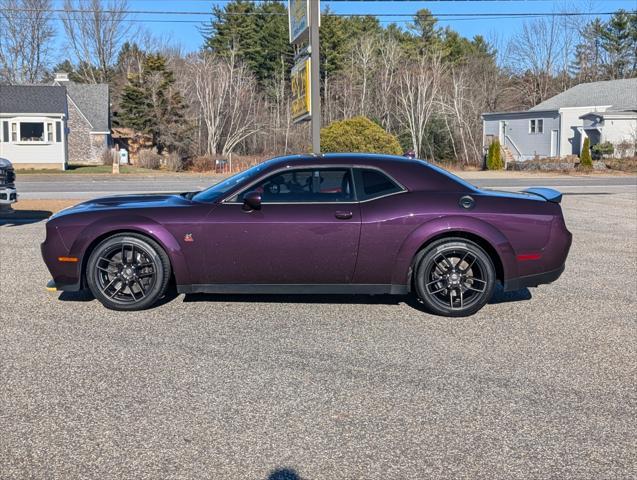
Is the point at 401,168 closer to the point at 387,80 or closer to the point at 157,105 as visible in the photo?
the point at 157,105

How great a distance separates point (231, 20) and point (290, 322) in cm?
6673

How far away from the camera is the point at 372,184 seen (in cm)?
676

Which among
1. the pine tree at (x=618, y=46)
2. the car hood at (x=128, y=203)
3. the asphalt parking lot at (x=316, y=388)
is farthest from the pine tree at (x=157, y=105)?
the pine tree at (x=618, y=46)

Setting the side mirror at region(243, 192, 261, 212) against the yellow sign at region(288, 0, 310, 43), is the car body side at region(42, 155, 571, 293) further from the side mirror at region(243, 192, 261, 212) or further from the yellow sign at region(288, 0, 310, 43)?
the yellow sign at region(288, 0, 310, 43)

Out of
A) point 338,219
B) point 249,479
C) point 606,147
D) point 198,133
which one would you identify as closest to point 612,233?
point 338,219

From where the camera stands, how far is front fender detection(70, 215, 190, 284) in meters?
6.58

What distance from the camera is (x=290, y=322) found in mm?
A: 6398

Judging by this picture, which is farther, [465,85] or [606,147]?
[465,85]

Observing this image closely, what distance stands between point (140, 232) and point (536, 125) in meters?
50.2

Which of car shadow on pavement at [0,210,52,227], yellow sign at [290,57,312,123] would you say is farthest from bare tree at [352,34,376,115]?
car shadow on pavement at [0,210,52,227]

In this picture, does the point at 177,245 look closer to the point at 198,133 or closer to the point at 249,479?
the point at 249,479

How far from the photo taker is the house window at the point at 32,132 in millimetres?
42875

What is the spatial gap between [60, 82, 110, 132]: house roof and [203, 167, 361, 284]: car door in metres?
46.5

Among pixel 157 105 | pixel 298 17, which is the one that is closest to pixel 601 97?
pixel 157 105
